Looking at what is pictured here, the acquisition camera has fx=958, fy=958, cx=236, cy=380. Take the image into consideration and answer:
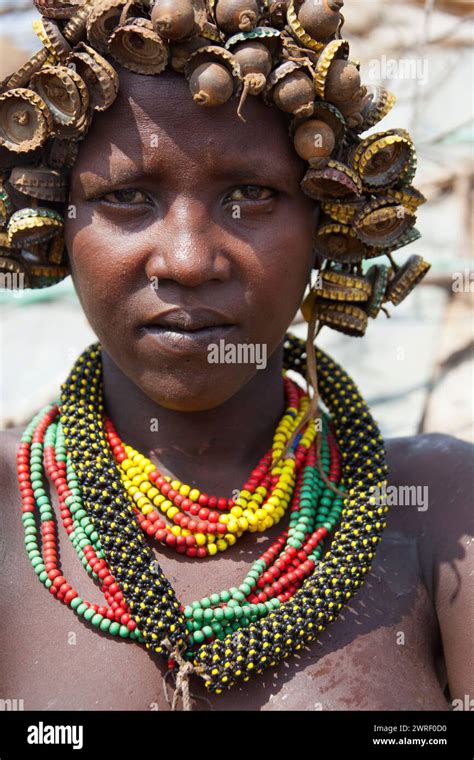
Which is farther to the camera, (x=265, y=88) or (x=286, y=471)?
(x=286, y=471)

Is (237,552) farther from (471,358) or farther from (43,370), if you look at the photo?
(43,370)

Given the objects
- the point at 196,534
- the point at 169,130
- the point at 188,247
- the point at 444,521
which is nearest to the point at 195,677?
the point at 196,534

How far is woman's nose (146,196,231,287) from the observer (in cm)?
207

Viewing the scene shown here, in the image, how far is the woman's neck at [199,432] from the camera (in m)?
2.42

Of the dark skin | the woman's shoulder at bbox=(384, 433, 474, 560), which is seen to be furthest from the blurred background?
the dark skin

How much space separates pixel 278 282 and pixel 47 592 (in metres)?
0.89

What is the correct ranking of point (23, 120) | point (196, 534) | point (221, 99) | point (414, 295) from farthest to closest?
point (414, 295) < point (196, 534) < point (23, 120) < point (221, 99)

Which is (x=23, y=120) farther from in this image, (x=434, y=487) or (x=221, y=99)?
(x=434, y=487)

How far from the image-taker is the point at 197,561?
90.5 inches

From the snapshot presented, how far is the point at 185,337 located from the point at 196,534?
0.50 meters

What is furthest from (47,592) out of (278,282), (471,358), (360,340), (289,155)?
(360,340)

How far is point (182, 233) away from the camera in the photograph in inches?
82.1

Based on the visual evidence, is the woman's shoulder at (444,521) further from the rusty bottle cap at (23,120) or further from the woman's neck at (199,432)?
the rusty bottle cap at (23,120)

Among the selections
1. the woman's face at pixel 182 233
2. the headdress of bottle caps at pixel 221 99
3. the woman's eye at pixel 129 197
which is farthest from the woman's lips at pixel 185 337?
the headdress of bottle caps at pixel 221 99
